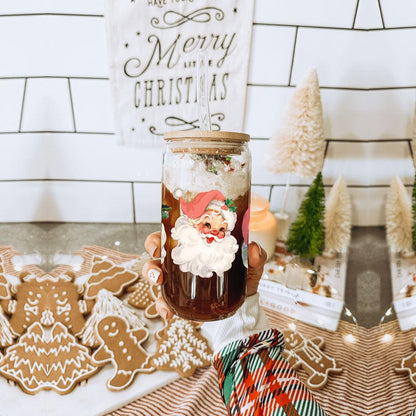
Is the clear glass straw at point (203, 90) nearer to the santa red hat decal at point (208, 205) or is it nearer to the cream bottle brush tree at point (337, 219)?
the santa red hat decal at point (208, 205)

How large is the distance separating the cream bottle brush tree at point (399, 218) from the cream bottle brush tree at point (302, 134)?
21 cm

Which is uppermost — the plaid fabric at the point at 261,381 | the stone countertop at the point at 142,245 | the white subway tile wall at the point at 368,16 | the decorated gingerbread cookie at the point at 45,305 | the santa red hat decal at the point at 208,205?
the white subway tile wall at the point at 368,16

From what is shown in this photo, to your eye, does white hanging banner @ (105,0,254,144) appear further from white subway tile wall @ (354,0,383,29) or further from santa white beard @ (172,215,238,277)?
santa white beard @ (172,215,238,277)

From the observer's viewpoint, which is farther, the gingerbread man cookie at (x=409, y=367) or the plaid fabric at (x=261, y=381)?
the gingerbread man cookie at (x=409, y=367)

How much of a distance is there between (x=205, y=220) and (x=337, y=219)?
59cm

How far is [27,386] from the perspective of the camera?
526 mm

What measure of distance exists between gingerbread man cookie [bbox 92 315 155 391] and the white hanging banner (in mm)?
525

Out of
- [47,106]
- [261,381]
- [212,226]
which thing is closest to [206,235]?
[212,226]

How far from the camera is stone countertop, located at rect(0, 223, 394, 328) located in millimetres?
773

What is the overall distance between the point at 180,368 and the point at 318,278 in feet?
1.34

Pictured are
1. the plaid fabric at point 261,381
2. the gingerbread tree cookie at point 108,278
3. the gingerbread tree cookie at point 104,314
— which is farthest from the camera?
the gingerbread tree cookie at point 108,278

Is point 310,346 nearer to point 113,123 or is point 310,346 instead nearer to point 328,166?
point 328,166

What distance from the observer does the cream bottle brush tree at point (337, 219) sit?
34.3 inches

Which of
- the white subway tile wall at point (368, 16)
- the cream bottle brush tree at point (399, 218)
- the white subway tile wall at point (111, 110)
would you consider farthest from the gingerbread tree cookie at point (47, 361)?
the white subway tile wall at point (368, 16)
